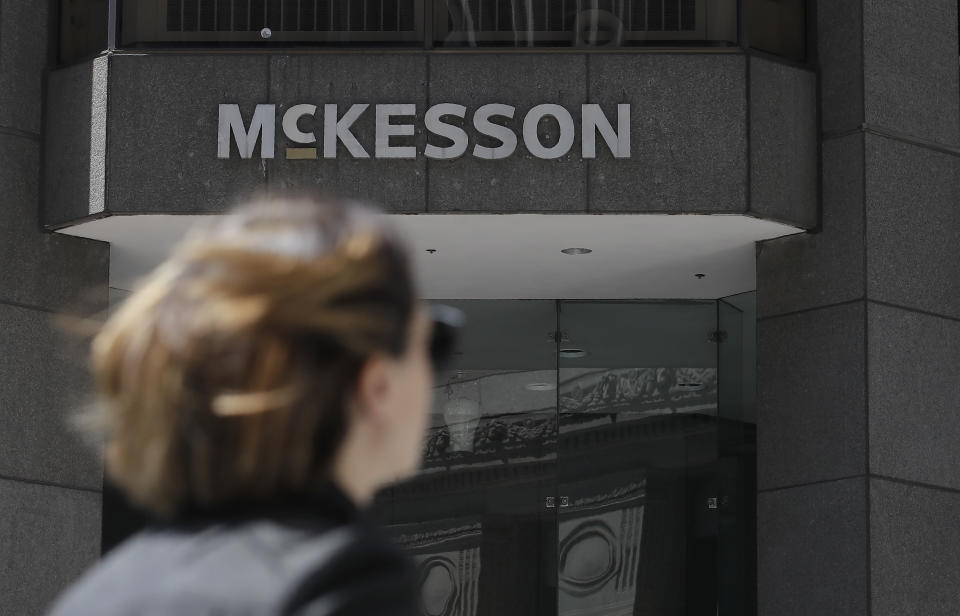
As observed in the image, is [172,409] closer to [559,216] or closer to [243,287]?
[243,287]

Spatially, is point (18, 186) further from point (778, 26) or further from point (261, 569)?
point (261, 569)

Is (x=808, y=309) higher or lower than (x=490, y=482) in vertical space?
higher

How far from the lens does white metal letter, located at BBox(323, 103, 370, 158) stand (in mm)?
12127

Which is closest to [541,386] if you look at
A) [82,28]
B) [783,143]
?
[783,143]

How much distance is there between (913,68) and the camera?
12688 millimetres

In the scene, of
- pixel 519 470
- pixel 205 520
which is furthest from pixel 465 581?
pixel 205 520

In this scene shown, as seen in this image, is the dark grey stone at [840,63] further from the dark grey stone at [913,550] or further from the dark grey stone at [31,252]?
the dark grey stone at [31,252]

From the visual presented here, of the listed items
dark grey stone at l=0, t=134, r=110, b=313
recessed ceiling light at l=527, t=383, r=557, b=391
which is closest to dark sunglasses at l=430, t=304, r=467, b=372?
dark grey stone at l=0, t=134, r=110, b=313

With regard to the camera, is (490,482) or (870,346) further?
(490,482)

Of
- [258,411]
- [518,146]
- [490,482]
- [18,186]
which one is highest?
[518,146]

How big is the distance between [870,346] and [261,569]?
435 inches

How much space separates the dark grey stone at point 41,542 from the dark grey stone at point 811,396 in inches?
199

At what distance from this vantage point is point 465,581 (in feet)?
49.0

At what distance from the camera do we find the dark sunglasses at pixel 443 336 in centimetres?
172
